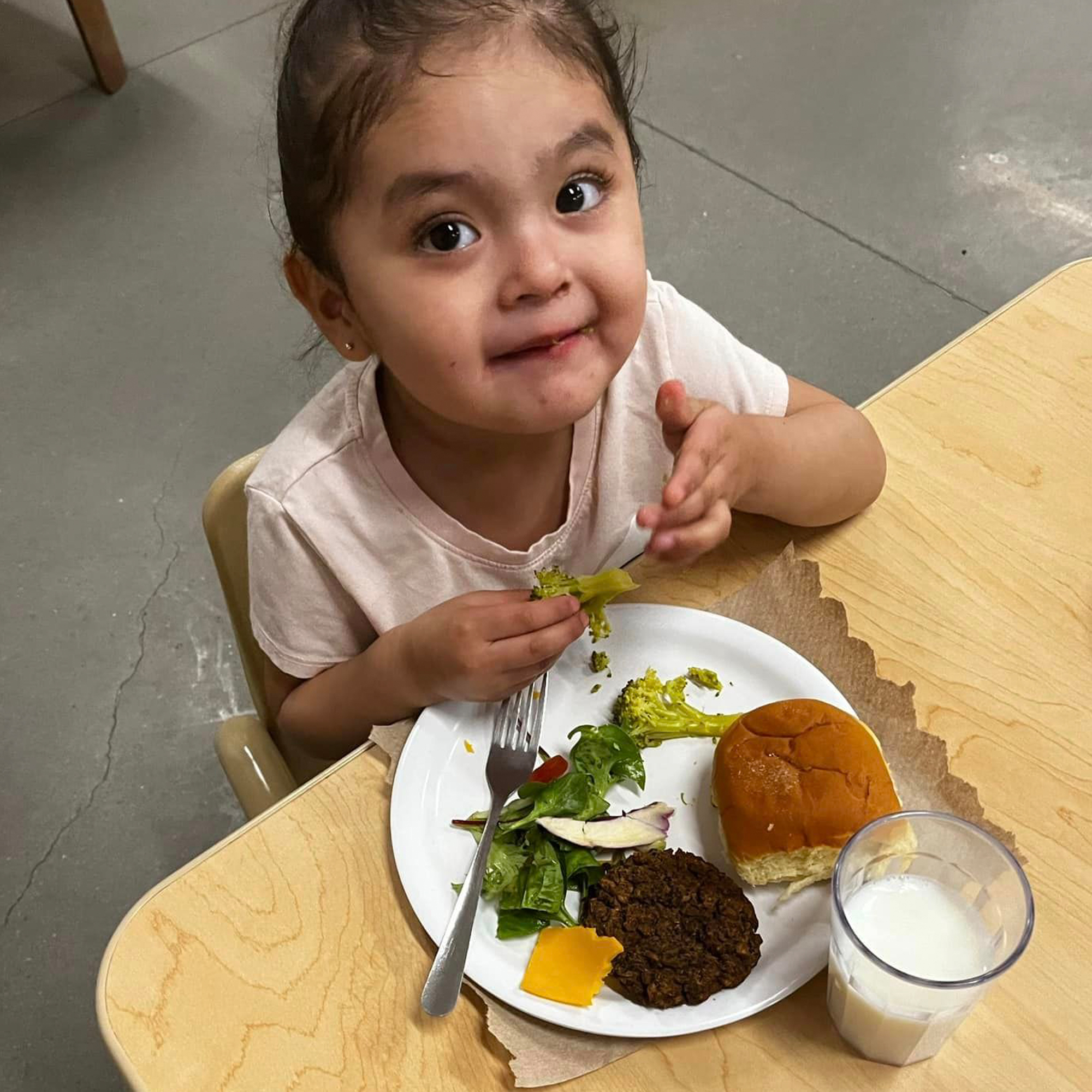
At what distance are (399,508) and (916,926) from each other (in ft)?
1.87

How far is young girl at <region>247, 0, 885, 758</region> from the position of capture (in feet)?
2.57

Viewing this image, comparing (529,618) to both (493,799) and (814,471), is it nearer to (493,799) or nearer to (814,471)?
(493,799)

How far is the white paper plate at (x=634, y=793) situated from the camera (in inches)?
27.4

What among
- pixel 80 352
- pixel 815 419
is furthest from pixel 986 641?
pixel 80 352

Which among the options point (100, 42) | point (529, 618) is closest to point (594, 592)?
point (529, 618)

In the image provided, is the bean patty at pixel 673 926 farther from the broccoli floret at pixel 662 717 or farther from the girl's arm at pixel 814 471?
the girl's arm at pixel 814 471

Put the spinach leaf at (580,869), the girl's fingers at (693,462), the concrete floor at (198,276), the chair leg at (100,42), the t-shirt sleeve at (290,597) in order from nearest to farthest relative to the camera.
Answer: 1. the spinach leaf at (580,869)
2. the girl's fingers at (693,462)
3. the t-shirt sleeve at (290,597)
4. the concrete floor at (198,276)
5. the chair leg at (100,42)

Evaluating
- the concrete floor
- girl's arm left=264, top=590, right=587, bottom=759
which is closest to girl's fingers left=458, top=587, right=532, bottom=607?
girl's arm left=264, top=590, right=587, bottom=759

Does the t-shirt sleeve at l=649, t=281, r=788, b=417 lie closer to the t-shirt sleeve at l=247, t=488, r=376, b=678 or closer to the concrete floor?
the t-shirt sleeve at l=247, t=488, r=376, b=678

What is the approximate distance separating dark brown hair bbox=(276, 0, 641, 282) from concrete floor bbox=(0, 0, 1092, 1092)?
118 cm

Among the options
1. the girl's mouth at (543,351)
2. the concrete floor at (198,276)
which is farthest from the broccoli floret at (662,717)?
the concrete floor at (198,276)

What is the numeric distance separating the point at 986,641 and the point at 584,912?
0.38 metres

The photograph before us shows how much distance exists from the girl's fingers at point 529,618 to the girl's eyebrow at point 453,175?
302mm

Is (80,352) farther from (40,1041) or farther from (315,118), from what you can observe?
(315,118)
